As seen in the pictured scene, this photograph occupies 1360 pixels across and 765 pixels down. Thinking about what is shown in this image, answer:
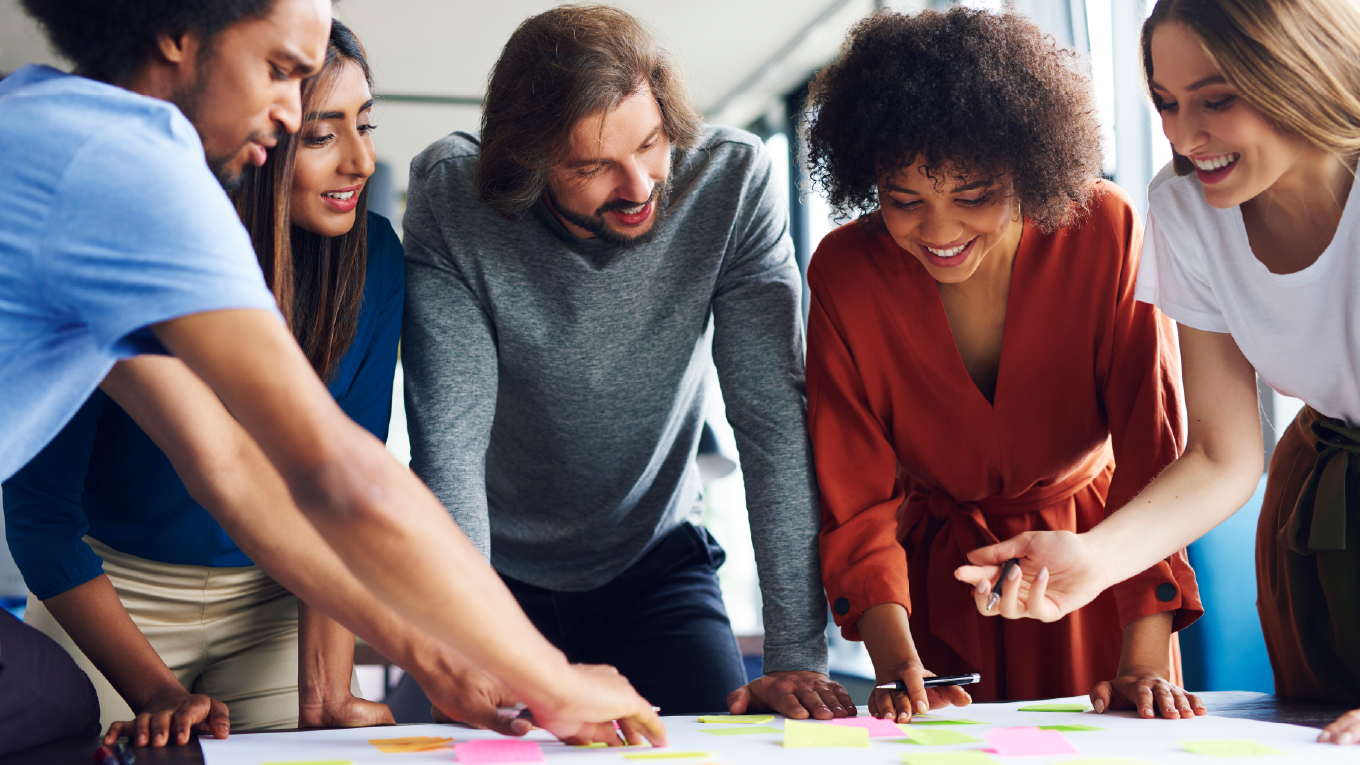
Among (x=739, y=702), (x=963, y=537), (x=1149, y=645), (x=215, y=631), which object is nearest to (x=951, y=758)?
(x=739, y=702)

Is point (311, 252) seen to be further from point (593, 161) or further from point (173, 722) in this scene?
point (173, 722)

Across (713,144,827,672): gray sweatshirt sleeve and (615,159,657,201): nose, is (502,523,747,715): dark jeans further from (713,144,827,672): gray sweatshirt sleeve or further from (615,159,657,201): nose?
(615,159,657,201): nose

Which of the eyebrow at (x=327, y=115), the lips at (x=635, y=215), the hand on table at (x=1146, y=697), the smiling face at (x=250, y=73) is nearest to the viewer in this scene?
the smiling face at (x=250, y=73)

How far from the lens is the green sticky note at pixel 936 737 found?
1.00m

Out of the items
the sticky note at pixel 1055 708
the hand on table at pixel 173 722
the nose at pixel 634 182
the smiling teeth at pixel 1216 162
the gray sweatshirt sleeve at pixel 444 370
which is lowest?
the sticky note at pixel 1055 708

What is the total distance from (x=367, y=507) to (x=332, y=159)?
0.81 metres

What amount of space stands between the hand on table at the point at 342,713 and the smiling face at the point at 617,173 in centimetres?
73

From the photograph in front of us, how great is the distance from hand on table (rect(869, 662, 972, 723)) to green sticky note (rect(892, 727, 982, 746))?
0.06 meters

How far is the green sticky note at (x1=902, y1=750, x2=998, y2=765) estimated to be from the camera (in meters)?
0.91

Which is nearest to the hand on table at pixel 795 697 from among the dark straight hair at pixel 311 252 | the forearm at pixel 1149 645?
the forearm at pixel 1149 645

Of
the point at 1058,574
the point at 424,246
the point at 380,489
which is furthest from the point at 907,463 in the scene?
the point at 380,489

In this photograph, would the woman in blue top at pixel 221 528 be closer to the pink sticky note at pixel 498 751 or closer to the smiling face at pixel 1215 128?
the pink sticky note at pixel 498 751

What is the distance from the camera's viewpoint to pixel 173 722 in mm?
1040

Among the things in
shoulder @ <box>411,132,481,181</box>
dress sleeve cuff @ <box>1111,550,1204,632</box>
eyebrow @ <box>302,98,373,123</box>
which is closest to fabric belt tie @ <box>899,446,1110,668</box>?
dress sleeve cuff @ <box>1111,550,1204,632</box>
